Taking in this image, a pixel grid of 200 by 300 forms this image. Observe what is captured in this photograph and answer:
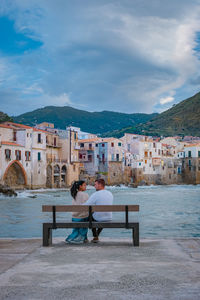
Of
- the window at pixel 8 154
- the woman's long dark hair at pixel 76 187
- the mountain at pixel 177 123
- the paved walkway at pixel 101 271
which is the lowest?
the paved walkway at pixel 101 271

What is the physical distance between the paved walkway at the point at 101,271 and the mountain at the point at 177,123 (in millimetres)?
138502

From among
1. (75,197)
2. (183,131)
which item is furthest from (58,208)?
(183,131)

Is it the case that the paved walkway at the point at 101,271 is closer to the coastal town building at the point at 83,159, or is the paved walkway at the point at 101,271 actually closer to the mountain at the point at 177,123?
the coastal town building at the point at 83,159

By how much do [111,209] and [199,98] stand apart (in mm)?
178648

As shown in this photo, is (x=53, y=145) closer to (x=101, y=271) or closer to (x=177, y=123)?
(x=101, y=271)

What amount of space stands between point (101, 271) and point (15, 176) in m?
53.7

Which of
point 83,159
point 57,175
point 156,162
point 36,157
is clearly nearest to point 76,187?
point 36,157

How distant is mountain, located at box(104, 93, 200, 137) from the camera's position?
153m

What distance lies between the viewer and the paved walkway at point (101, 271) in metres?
4.08

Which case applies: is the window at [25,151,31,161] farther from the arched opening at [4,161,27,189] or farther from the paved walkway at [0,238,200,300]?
the paved walkway at [0,238,200,300]

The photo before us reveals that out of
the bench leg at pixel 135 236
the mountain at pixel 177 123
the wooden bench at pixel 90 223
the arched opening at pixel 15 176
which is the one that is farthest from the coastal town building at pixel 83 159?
the mountain at pixel 177 123

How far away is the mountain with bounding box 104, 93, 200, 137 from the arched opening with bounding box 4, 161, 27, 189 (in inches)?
3633

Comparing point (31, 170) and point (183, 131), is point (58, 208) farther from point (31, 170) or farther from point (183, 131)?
point (183, 131)

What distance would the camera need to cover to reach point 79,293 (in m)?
4.05
